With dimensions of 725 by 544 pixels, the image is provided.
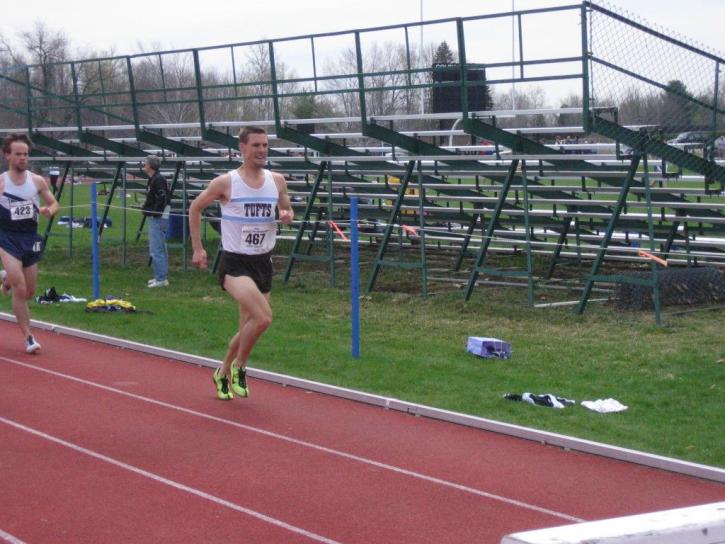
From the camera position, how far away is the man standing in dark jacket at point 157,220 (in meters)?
17.6

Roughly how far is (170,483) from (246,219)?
8.55ft

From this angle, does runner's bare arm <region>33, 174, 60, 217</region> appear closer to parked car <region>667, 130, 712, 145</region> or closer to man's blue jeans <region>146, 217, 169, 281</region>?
man's blue jeans <region>146, 217, 169, 281</region>

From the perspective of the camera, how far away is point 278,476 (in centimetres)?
694

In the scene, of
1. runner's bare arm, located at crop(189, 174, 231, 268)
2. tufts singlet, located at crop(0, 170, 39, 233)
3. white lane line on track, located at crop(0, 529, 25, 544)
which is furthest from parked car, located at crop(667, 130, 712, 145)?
white lane line on track, located at crop(0, 529, 25, 544)

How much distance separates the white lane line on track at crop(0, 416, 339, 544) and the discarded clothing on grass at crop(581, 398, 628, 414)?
3.48 meters

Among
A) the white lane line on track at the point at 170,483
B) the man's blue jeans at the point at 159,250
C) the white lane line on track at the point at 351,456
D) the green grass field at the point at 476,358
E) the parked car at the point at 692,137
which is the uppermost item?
the parked car at the point at 692,137

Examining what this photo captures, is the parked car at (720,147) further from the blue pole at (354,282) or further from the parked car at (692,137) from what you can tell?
the blue pole at (354,282)

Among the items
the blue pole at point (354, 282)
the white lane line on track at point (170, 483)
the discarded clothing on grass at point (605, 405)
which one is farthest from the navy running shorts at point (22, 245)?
the discarded clothing on grass at point (605, 405)

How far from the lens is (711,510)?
3396mm

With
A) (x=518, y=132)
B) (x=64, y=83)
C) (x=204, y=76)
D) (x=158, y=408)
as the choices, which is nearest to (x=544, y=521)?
(x=158, y=408)

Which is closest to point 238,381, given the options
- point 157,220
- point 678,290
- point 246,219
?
point 246,219

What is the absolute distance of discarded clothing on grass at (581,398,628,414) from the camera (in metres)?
8.73

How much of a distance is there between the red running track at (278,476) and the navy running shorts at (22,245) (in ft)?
5.87

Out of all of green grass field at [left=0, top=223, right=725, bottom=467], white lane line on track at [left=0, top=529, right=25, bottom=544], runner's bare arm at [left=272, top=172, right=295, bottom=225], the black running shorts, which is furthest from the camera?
runner's bare arm at [left=272, top=172, right=295, bottom=225]
